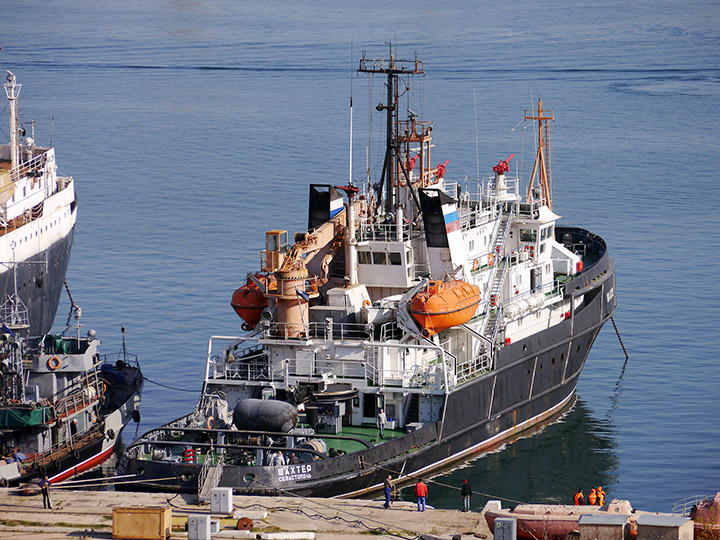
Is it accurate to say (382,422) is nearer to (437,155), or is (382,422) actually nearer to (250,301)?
(250,301)

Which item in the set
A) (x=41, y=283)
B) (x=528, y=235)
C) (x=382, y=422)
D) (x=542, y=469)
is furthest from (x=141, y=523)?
(x=41, y=283)

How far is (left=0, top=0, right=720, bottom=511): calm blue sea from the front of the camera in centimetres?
4488

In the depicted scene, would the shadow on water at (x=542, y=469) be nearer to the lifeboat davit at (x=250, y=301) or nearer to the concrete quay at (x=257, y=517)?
the concrete quay at (x=257, y=517)

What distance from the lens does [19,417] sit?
118ft

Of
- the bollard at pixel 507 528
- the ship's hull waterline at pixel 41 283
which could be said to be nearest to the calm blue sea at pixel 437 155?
the ship's hull waterline at pixel 41 283

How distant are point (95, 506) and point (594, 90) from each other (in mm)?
87679

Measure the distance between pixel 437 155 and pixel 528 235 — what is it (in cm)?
3804

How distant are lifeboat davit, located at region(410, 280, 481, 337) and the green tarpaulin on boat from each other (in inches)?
450

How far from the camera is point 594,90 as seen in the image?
365 feet

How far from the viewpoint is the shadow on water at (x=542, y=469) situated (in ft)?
120

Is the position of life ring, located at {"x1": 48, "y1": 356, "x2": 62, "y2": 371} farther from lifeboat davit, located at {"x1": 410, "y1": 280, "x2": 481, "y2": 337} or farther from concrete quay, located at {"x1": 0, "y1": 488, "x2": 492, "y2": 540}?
lifeboat davit, located at {"x1": 410, "y1": 280, "x2": 481, "y2": 337}

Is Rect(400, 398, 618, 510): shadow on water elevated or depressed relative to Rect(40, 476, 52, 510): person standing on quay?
depressed

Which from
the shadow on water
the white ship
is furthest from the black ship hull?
the white ship

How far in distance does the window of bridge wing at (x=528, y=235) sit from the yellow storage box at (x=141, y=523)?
2078cm
